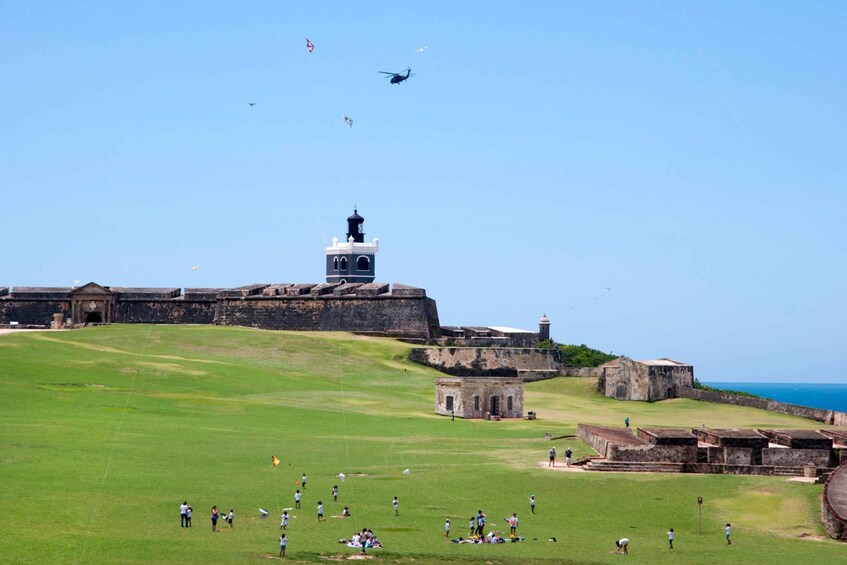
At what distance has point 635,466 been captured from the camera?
46250 millimetres

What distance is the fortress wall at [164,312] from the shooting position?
107688mm

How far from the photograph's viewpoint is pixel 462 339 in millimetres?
101812

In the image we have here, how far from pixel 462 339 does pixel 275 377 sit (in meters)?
27.7

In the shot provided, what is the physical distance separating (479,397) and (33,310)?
55434 mm

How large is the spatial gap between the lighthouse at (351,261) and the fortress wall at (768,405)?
2631 inches

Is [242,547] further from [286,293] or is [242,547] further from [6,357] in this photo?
[286,293]

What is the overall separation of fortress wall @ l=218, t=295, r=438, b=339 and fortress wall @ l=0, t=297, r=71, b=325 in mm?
13663

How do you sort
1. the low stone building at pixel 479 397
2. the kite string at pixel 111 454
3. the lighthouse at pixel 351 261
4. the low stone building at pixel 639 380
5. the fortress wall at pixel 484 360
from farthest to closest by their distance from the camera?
the lighthouse at pixel 351 261, the fortress wall at pixel 484 360, the low stone building at pixel 639 380, the low stone building at pixel 479 397, the kite string at pixel 111 454

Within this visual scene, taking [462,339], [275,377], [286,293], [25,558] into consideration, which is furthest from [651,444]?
[286,293]

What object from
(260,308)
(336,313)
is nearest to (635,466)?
(336,313)

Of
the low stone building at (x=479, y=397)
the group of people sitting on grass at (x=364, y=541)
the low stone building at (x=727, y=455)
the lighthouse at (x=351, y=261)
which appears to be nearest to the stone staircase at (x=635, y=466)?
the low stone building at (x=727, y=455)

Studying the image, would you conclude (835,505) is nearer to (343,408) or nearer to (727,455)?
(727,455)

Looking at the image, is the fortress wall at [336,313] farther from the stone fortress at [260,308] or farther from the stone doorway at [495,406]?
the stone doorway at [495,406]

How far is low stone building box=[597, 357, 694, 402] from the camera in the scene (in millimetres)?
81062
